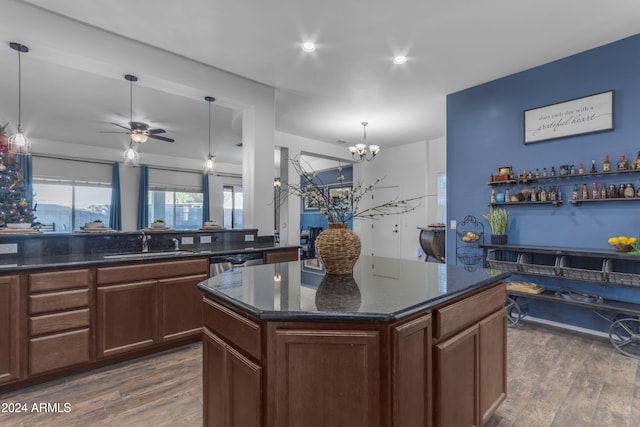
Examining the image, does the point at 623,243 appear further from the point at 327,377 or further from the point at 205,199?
the point at 205,199

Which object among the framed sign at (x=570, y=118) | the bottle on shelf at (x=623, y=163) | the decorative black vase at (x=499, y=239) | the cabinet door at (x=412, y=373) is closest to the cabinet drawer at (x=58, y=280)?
the cabinet door at (x=412, y=373)

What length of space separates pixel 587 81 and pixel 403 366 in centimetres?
375

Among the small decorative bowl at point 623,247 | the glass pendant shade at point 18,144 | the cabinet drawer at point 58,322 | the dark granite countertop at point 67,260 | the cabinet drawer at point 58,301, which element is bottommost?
the cabinet drawer at point 58,322

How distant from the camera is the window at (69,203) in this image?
7.06m

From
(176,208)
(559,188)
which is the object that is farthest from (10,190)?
(176,208)

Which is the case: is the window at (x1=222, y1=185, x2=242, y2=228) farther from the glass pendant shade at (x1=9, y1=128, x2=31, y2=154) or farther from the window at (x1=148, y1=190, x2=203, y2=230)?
the glass pendant shade at (x1=9, y1=128, x2=31, y2=154)

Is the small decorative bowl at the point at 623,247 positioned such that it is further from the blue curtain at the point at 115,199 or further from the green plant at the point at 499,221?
the blue curtain at the point at 115,199

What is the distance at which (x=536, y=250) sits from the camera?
320 centimetres

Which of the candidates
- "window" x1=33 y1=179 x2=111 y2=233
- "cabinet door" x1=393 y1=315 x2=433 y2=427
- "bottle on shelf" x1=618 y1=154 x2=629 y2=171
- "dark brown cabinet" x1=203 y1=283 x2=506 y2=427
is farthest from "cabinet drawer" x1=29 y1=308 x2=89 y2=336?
"window" x1=33 y1=179 x2=111 y2=233

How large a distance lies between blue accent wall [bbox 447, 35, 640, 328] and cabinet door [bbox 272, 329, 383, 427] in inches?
130

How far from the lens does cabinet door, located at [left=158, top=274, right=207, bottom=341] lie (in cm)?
276

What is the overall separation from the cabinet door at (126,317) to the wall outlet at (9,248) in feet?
2.57

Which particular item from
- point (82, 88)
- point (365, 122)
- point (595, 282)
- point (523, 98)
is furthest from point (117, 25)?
point (595, 282)

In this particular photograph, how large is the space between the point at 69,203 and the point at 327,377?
8.66m
